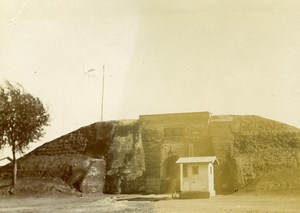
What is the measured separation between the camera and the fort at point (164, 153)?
35.3m

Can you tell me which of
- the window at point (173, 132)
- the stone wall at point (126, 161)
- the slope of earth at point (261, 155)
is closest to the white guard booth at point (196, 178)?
the slope of earth at point (261, 155)

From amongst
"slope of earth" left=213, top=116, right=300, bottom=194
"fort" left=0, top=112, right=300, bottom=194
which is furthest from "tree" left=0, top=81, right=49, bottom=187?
"slope of earth" left=213, top=116, right=300, bottom=194

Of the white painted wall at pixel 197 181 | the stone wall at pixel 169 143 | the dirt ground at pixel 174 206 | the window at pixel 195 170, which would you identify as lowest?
the dirt ground at pixel 174 206

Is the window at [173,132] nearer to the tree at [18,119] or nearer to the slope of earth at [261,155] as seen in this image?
the slope of earth at [261,155]

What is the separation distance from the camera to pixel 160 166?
125ft

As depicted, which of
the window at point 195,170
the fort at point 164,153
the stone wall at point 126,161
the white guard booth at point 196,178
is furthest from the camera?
the stone wall at point 126,161

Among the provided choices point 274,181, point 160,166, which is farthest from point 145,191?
point 274,181

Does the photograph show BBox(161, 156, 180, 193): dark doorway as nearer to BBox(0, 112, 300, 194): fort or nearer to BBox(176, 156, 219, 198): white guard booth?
BBox(0, 112, 300, 194): fort

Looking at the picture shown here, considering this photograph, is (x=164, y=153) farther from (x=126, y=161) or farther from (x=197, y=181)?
(x=197, y=181)

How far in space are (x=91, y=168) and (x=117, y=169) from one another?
246cm

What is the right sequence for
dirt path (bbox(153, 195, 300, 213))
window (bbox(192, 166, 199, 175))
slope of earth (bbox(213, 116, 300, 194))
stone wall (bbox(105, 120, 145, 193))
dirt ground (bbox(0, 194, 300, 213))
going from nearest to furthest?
dirt path (bbox(153, 195, 300, 213)) < dirt ground (bbox(0, 194, 300, 213)) < window (bbox(192, 166, 199, 175)) < slope of earth (bbox(213, 116, 300, 194)) < stone wall (bbox(105, 120, 145, 193))

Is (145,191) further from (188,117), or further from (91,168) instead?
(188,117)

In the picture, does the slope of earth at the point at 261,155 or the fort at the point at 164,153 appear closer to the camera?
the slope of earth at the point at 261,155

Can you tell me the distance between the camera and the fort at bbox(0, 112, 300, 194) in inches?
1391
